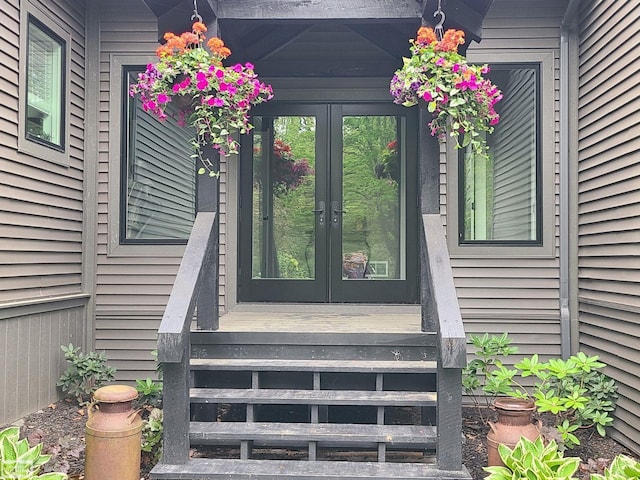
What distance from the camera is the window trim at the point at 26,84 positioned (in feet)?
12.7

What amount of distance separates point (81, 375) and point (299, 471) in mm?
2307

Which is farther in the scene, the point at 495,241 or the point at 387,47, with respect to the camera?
the point at 495,241

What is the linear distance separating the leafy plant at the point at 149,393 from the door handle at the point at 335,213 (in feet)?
6.28

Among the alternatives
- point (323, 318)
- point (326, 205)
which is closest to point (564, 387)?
point (323, 318)

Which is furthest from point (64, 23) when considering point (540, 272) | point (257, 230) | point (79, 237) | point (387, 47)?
point (540, 272)

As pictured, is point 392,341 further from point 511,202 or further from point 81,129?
point 81,129

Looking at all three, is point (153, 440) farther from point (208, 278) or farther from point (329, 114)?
point (329, 114)

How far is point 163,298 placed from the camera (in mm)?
4805

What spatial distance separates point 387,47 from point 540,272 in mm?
2155

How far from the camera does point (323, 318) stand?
4188 mm

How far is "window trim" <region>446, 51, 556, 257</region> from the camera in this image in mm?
4637

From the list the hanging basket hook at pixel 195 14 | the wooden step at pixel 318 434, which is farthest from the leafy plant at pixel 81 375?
the hanging basket hook at pixel 195 14

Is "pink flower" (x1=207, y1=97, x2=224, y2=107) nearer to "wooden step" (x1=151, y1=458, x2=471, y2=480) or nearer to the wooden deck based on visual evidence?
the wooden deck

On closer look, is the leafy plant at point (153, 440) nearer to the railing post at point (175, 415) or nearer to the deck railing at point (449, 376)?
the railing post at point (175, 415)
